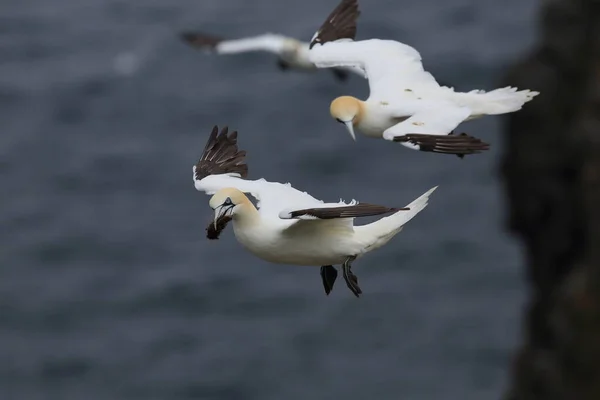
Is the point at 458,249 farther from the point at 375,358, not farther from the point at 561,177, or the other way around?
the point at 561,177

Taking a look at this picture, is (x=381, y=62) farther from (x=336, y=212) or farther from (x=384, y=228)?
(x=336, y=212)

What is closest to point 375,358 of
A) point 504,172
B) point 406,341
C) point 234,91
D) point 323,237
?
point 406,341

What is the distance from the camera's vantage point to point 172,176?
112 ft

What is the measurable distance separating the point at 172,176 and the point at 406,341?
862 centimetres

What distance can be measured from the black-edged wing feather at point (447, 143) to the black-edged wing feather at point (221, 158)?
1152 mm

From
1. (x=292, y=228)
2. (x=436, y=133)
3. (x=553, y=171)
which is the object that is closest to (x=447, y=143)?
(x=436, y=133)

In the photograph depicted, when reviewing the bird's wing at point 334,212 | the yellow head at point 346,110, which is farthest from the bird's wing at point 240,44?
the bird's wing at point 334,212

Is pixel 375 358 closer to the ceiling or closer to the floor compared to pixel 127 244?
closer to the floor

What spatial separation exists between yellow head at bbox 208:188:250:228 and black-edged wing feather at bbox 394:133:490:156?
1.20 m

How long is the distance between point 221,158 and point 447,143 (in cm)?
171

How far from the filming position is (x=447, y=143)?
9094 millimetres

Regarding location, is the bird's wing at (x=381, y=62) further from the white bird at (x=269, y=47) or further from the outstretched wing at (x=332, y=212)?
the white bird at (x=269, y=47)

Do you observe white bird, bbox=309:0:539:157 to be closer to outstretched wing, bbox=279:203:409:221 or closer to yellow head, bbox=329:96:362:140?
yellow head, bbox=329:96:362:140

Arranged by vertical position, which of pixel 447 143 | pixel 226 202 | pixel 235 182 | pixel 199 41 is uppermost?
pixel 199 41
